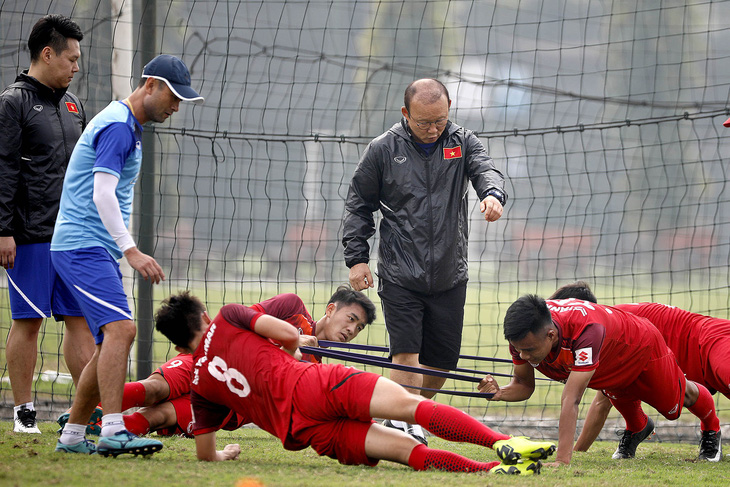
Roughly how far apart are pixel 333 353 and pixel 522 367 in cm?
99

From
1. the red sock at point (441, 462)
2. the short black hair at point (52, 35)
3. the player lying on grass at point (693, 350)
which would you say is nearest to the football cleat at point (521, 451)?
the red sock at point (441, 462)

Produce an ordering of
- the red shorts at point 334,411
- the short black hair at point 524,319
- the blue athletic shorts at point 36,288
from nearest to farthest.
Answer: the red shorts at point 334,411 → the short black hair at point 524,319 → the blue athletic shorts at point 36,288

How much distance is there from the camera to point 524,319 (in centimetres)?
368

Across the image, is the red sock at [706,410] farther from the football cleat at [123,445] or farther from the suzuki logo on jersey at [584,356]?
the football cleat at [123,445]

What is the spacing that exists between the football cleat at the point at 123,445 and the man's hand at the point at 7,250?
128 centimetres

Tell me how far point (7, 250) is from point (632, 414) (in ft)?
11.3

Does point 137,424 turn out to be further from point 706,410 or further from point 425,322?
point 706,410

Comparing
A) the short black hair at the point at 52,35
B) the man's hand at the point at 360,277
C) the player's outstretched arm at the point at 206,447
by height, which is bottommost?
the player's outstretched arm at the point at 206,447

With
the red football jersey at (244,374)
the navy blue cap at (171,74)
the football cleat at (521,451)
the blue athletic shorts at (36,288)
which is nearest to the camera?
the football cleat at (521,451)

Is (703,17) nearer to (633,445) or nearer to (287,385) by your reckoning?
(633,445)

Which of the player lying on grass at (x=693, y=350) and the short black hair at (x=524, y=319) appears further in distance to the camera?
the player lying on grass at (x=693, y=350)

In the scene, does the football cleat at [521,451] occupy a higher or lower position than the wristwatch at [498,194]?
lower

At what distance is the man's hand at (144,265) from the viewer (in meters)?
3.28

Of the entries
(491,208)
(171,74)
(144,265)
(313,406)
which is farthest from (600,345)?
(171,74)
